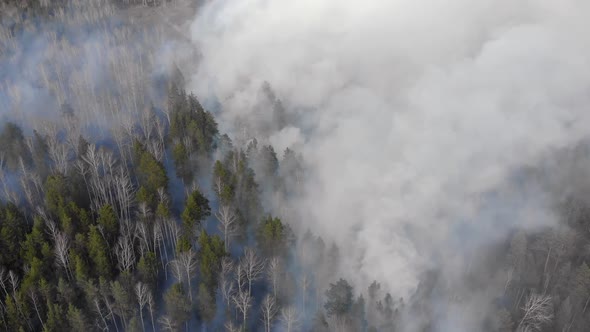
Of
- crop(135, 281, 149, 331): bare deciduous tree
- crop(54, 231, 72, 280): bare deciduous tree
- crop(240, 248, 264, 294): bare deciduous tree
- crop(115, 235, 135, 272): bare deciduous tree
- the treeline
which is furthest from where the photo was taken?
crop(240, 248, 264, 294): bare deciduous tree

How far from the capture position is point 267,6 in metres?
149

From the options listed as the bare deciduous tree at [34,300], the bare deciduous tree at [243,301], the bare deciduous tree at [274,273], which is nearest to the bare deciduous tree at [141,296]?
the bare deciduous tree at [34,300]

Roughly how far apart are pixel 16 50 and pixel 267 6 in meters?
68.5

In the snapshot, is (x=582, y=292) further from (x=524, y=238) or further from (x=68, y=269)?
(x=68, y=269)

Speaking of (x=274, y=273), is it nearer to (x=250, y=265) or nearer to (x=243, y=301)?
(x=250, y=265)

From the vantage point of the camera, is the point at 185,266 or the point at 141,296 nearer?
the point at 141,296

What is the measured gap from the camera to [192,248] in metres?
71.5

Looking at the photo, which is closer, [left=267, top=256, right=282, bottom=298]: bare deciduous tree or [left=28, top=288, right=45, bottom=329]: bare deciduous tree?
[left=28, top=288, right=45, bottom=329]: bare deciduous tree

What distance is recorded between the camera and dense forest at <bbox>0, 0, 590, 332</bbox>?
6431cm

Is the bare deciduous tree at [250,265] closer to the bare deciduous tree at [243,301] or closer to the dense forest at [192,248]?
the dense forest at [192,248]

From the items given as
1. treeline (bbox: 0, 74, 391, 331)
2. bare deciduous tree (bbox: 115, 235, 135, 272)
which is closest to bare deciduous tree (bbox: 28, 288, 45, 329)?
treeline (bbox: 0, 74, 391, 331)

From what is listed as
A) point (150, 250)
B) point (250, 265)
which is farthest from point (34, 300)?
point (250, 265)

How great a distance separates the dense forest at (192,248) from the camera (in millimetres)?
64312

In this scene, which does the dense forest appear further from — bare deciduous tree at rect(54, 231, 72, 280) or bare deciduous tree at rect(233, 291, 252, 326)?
bare deciduous tree at rect(233, 291, 252, 326)
